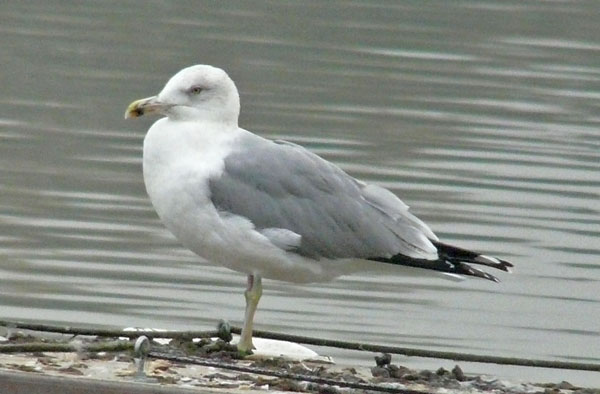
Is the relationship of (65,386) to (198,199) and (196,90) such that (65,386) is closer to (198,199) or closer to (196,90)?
(198,199)

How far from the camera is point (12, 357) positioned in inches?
244

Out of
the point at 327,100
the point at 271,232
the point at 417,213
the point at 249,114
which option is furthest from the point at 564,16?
the point at 271,232

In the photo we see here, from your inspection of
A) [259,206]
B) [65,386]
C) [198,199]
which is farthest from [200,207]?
[65,386]

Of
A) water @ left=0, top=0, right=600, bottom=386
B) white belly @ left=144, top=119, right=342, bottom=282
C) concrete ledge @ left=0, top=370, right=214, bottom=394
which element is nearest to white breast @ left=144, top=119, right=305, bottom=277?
white belly @ left=144, top=119, right=342, bottom=282

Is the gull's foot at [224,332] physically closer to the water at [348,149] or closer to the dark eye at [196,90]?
the dark eye at [196,90]

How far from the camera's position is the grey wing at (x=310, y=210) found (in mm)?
6816

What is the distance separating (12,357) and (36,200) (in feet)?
19.2

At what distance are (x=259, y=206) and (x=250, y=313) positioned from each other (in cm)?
39

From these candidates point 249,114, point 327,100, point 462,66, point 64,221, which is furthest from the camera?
point 462,66

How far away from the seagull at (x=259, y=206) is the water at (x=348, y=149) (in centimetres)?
183

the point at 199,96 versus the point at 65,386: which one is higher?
the point at 199,96

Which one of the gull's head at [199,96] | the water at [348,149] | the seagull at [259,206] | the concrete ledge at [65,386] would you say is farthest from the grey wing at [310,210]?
the water at [348,149]

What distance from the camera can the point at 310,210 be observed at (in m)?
6.95

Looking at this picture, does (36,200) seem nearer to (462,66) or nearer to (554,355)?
(554,355)
